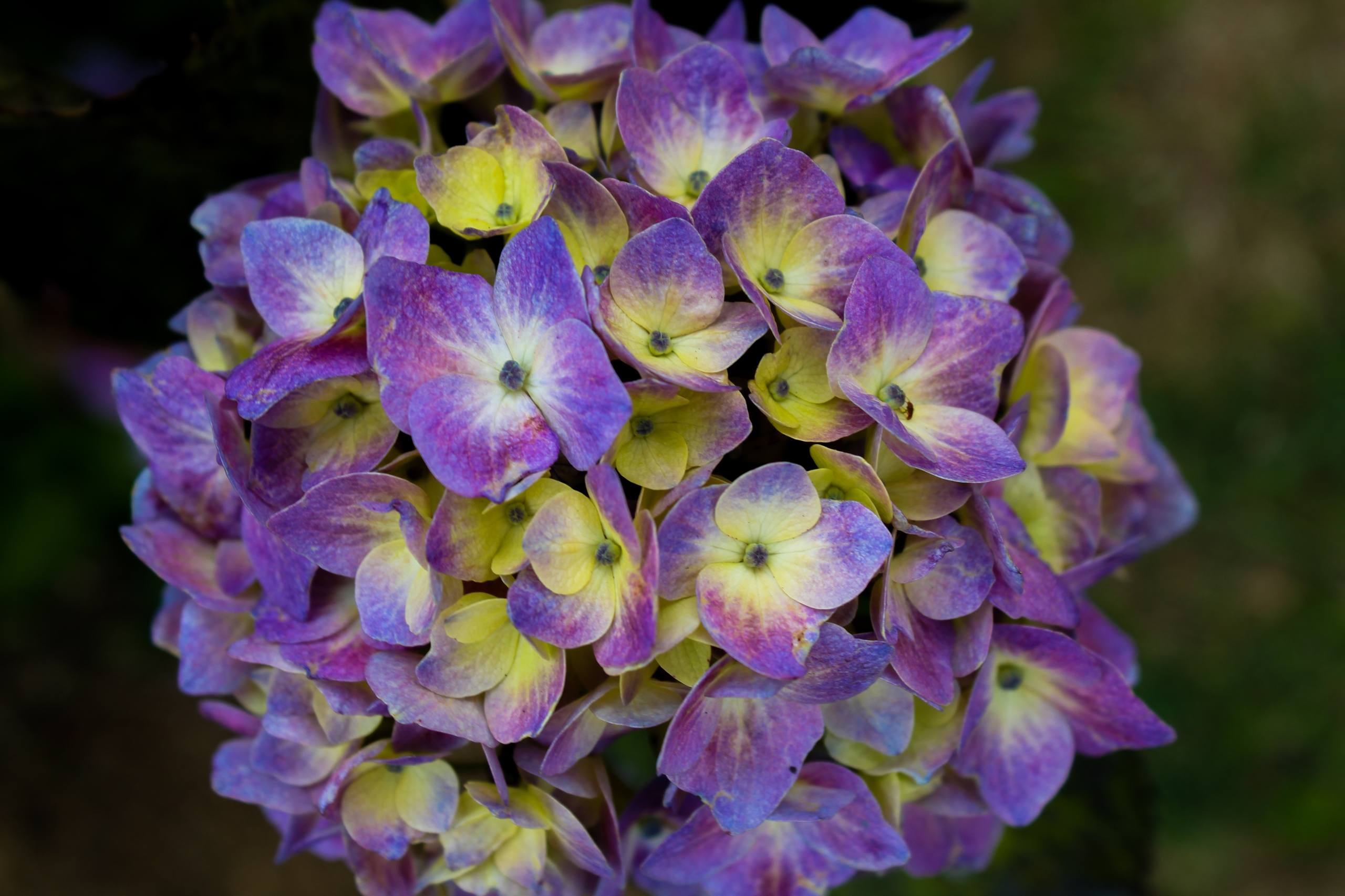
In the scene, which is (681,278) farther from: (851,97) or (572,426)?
(851,97)

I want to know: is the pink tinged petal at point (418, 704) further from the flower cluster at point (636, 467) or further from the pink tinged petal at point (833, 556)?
the pink tinged petal at point (833, 556)

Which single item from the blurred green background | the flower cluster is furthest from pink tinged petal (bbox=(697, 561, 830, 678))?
the blurred green background

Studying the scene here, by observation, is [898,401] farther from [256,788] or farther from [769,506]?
[256,788]

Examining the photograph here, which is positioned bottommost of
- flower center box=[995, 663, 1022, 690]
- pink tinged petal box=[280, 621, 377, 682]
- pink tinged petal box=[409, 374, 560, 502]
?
flower center box=[995, 663, 1022, 690]

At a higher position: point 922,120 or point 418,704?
point 922,120

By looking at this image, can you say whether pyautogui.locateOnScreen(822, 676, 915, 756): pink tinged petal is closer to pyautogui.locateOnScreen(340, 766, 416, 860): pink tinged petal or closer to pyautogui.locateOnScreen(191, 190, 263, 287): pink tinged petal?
pyautogui.locateOnScreen(340, 766, 416, 860): pink tinged petal

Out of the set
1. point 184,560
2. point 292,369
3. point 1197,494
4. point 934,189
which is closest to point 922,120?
point 934,189
